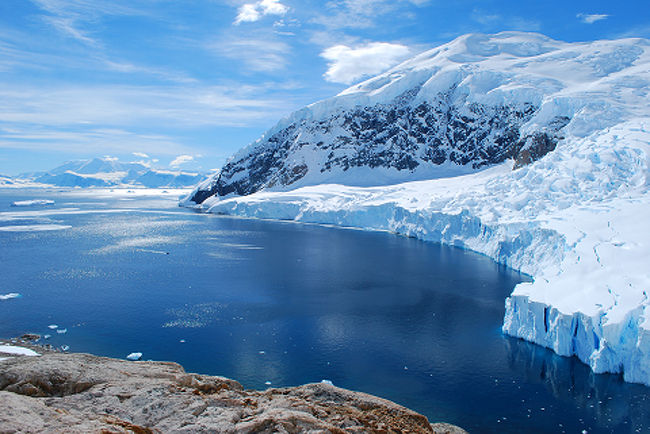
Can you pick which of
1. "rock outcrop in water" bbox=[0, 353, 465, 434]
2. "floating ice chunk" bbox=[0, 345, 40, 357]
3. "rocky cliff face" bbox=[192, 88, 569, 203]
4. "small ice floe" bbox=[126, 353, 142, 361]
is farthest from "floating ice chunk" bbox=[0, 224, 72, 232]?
"rock outcrop in water" bbox=[0, 353, 465, 434]

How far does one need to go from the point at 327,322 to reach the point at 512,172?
1480 inches

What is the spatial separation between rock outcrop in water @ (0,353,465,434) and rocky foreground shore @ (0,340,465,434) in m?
0.02

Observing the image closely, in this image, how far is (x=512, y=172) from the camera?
54219 millimetres

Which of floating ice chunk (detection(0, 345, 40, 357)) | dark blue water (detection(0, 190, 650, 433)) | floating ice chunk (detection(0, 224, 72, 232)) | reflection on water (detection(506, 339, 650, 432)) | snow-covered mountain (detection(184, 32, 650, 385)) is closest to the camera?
reflection on water (detection(506, 339, 650, 432))

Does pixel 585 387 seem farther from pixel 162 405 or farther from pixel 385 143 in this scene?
pixel 385 143

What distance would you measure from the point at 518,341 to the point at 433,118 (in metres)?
85.1

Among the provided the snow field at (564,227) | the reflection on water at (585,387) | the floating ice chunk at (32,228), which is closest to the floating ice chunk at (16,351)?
the reflection on water at (585,387)

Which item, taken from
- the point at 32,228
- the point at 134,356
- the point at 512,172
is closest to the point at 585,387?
the point at 134,356

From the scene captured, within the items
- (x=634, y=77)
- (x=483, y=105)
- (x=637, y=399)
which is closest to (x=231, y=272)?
(x=637, y=399)

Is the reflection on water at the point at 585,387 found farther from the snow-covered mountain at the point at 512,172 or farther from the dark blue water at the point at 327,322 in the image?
the snow-covered mountain at the point at 512,172

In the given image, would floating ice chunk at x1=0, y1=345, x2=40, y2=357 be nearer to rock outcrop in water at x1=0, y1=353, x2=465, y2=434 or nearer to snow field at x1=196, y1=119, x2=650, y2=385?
rock outcrop in water at x1=0, y1=353, x2=465, y2=434

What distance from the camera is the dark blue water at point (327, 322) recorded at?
1847 cm

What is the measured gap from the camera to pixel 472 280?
38.0 meters

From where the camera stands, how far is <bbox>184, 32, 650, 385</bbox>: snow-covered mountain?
2330 cm
